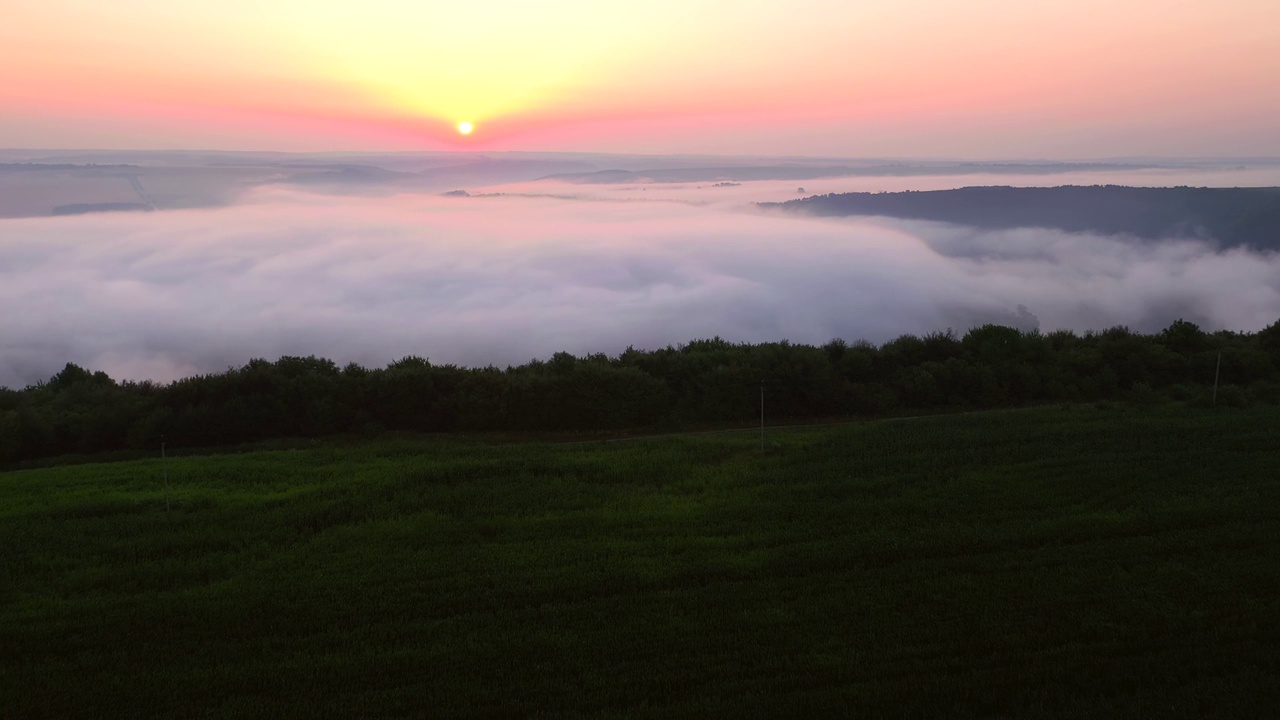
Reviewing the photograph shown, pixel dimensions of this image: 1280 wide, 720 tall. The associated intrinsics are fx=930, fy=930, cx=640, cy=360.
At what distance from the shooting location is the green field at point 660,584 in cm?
1231

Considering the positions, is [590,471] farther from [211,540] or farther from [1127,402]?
[1127,402]

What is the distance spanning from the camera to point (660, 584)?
633 inches

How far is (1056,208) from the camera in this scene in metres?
139

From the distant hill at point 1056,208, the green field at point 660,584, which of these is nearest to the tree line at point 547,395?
the green field at point 660,584

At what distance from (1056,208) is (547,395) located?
128 meters

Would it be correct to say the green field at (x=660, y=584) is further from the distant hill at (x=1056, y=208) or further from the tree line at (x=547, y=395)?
the distant hill at (x=1056, y=208)

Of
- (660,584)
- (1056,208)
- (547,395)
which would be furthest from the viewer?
(1056,208)

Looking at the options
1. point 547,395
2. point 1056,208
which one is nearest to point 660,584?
point 547,395

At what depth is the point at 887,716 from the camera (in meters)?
11.6

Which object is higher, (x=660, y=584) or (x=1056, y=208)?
(x=1056, y=208)

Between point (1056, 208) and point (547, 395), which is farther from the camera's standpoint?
point (1056, 208)

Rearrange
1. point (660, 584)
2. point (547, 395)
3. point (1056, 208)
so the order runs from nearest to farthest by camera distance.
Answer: point (660, 584), point (547, 395), point (1056, 208)

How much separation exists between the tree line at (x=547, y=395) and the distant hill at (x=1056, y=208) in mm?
103430

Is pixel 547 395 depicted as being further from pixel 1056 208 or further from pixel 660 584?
pixel 1056 208
